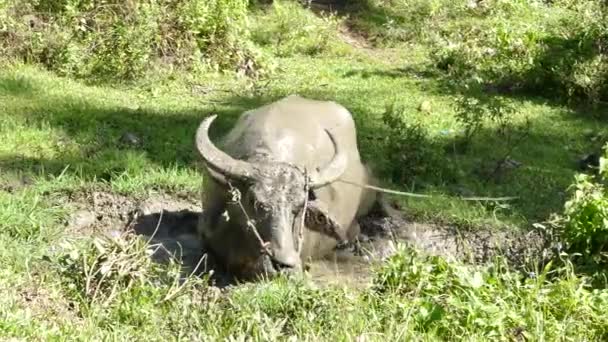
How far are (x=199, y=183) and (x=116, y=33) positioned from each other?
305cm

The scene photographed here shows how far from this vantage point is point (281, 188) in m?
6.39

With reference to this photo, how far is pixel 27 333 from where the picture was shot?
4.54 meters

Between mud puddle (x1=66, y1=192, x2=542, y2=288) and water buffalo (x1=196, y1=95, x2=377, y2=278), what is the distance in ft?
0.46

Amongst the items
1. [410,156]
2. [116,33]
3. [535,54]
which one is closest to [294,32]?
[116,33]

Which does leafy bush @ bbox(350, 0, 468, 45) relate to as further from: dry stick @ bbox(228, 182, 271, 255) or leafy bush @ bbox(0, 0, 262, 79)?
dry stick @ bbox(228, 182, 271, 255)

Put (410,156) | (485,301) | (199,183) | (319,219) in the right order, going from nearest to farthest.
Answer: (485,301) → (319,219) → (199,183) → (410,156)

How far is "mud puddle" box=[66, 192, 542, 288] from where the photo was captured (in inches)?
272

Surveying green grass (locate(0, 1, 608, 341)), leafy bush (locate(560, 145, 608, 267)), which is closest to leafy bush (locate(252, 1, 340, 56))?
green grass (locate(0, 1, 608, 341))

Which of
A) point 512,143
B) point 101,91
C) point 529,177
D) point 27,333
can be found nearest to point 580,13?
point 512,143

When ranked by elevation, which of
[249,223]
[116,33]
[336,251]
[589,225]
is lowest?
[116,33]

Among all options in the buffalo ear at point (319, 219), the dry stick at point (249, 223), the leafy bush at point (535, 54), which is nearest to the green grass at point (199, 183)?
A: the leafy bush at point (535, 54)

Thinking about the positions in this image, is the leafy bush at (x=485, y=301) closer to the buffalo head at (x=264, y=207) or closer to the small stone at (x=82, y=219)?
the buffalo head at (x=264, y=207)

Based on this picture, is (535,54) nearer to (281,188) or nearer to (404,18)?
(404,18)

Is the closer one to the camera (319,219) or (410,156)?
(319,219)
